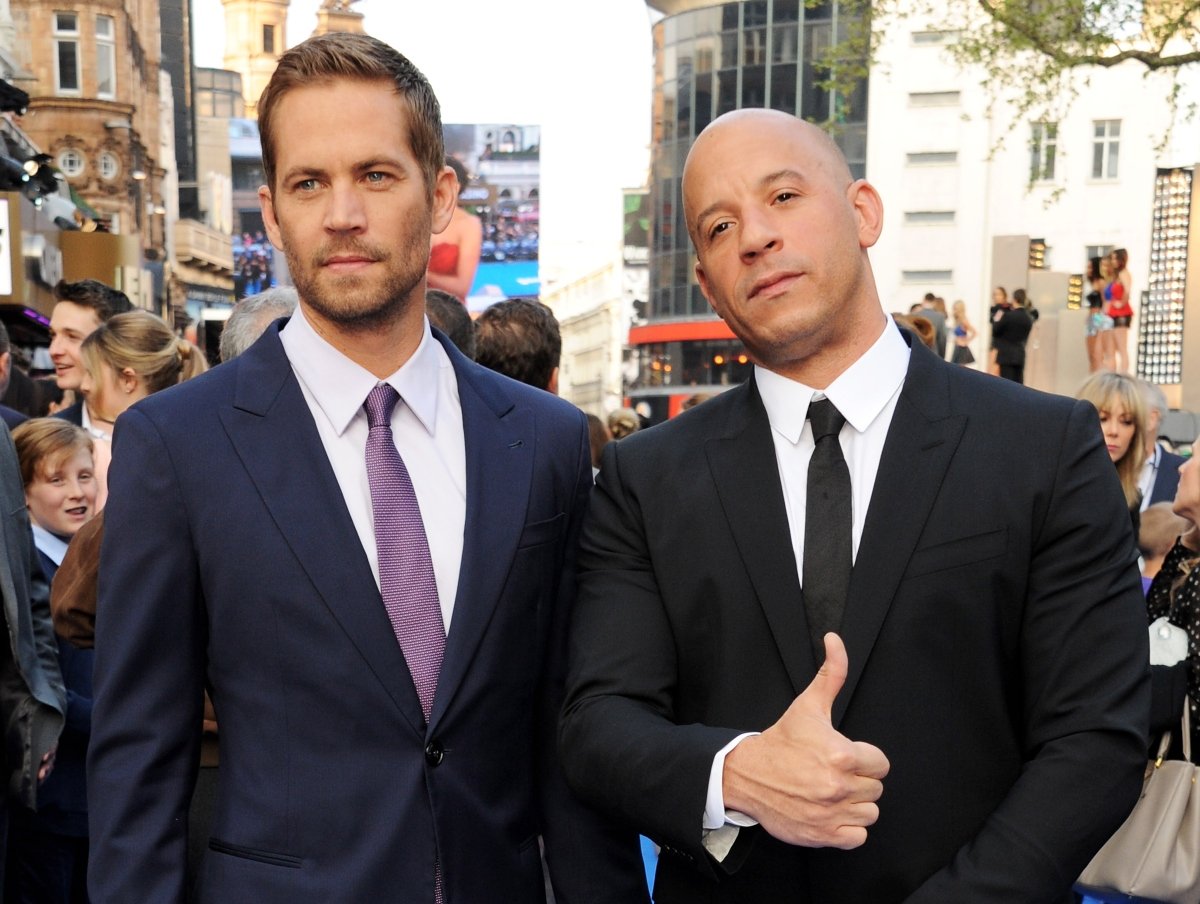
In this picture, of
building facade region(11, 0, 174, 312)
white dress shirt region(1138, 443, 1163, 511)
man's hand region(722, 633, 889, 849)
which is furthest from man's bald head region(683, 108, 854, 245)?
building facade region(11, 0, 174, 312)

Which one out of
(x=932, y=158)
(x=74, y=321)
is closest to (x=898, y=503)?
(x=74, y=321)

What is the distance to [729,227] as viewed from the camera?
2.39m

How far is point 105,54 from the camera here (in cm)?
3419

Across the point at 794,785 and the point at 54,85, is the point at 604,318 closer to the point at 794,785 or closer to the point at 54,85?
the point at 54,85

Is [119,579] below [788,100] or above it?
below

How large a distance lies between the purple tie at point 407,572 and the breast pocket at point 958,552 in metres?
0.84

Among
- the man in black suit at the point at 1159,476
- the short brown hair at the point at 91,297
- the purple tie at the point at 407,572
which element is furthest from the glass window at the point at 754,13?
the purple tie at the point at 407,572

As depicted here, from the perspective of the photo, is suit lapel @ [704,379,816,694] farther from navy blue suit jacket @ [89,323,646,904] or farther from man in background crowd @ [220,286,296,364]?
man in background crowd @ [220,286,296,364]

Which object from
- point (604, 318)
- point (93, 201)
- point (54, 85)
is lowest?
point (604, 318)

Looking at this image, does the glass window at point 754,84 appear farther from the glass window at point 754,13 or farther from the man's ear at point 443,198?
the man's ear at point 443,198

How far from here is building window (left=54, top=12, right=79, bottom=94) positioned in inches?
1336

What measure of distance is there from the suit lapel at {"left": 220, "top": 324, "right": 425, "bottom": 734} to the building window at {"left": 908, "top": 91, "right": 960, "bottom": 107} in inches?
2022

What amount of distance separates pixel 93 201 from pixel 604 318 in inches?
3188

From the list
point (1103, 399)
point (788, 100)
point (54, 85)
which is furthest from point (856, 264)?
point (788, 100)
